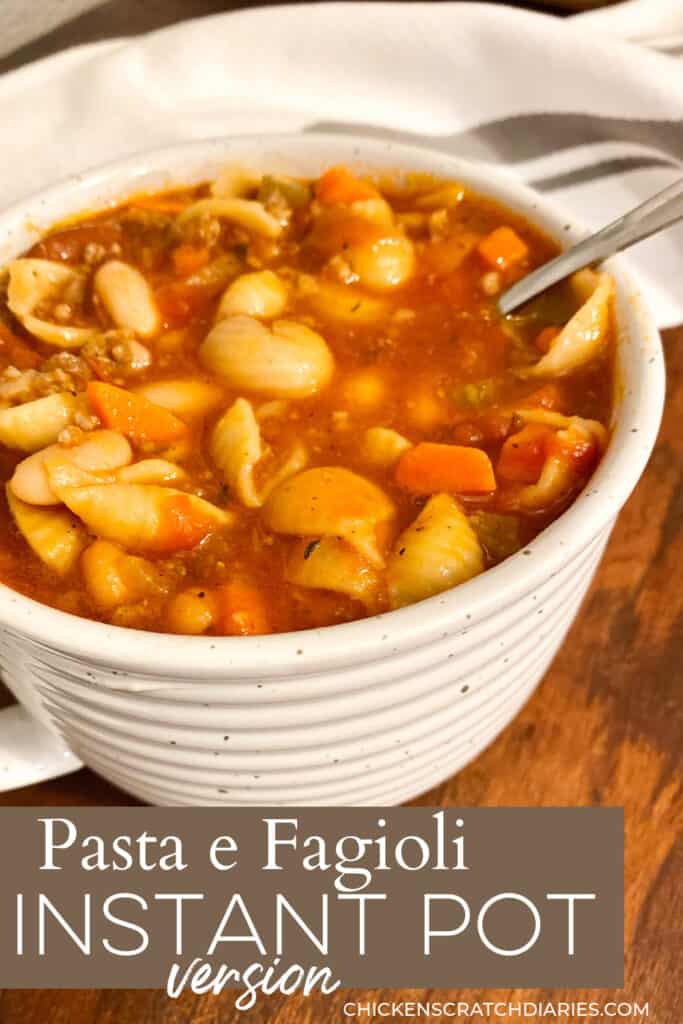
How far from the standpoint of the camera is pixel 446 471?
3.77ft

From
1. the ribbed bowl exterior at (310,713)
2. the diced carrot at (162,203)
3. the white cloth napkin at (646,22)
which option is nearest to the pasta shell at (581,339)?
the ribbed bowl exterior at (310,713)

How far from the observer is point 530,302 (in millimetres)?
1357

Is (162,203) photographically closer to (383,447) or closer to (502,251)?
(502,251)

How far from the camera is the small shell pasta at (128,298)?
135cm

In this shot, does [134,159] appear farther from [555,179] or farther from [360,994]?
[360,994]

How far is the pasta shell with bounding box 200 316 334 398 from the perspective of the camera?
1.27 m

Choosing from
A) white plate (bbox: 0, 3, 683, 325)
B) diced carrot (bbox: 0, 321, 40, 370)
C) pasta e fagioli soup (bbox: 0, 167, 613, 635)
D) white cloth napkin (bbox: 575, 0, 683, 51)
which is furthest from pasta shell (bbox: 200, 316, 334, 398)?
white cloth napkin (bbox: 575, 0, 683, 51)

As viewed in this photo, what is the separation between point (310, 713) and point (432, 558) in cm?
18

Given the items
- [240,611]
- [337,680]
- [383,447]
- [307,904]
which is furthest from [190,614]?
[307,904]

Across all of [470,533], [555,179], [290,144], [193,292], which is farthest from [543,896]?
[555,179]

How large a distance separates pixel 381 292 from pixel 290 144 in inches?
11.0

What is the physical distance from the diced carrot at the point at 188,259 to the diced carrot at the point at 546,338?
1.47 feet

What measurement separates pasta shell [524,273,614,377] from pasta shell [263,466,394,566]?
0.27 m

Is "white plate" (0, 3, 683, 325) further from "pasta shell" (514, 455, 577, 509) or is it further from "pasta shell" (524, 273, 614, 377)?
"pasta shell" (514, 455, 577, 509)
